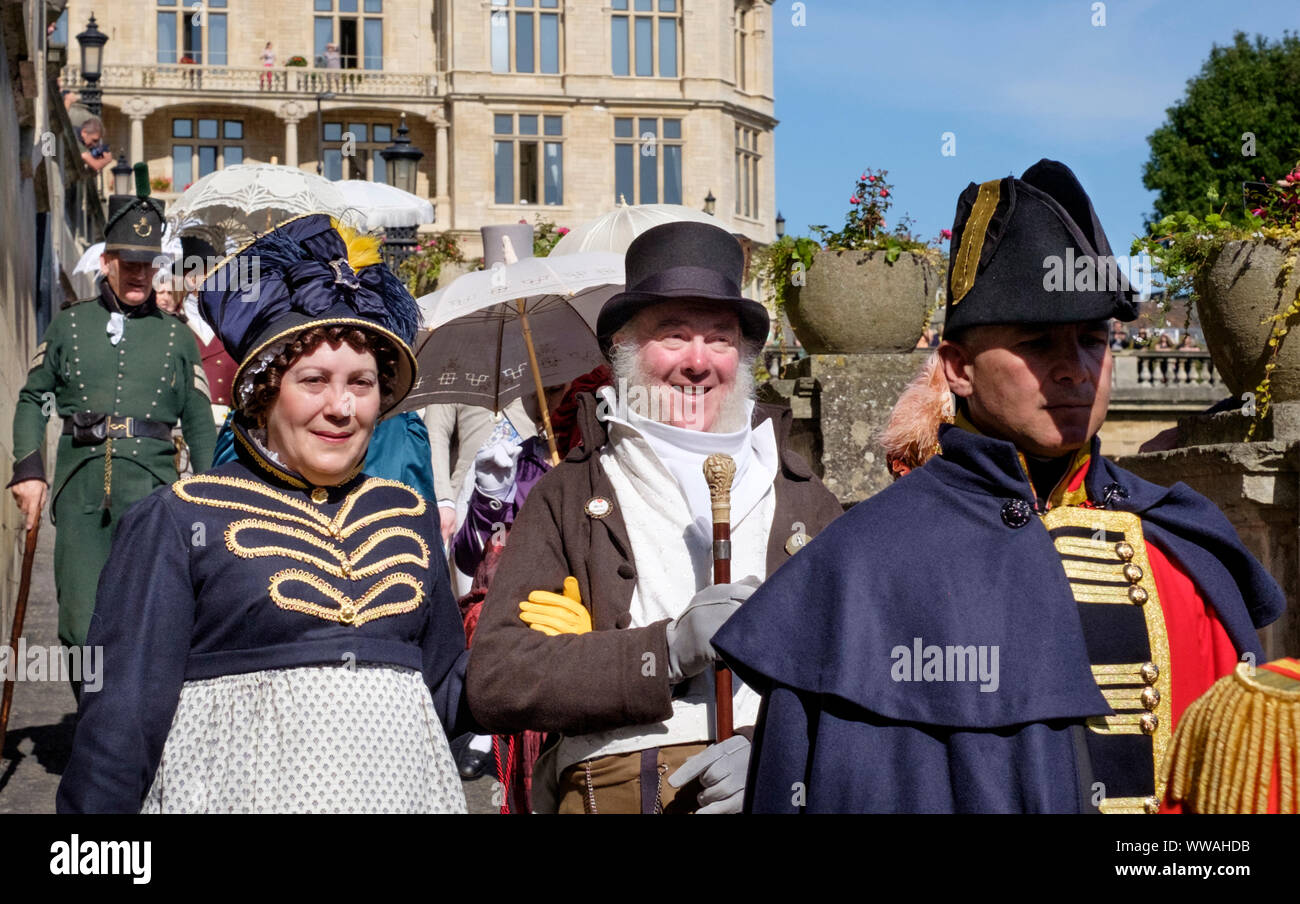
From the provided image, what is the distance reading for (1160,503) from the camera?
3.19 meters

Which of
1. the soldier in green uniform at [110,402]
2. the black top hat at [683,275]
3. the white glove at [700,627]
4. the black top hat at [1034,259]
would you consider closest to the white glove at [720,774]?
the white glove at [700,627]

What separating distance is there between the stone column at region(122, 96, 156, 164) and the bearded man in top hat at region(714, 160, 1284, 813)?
57.1 metres

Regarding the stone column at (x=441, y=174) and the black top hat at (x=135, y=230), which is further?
the stone column at (x=441, y=174)

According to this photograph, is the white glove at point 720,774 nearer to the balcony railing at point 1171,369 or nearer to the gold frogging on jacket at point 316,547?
the gold frogging on jacket at point 316,547

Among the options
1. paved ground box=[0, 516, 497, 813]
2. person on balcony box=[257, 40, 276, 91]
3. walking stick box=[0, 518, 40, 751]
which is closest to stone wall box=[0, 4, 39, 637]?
paved ground box=[0, 516, 497, 813]

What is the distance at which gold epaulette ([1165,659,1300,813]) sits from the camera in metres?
2.31

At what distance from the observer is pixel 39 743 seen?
837 centimetres

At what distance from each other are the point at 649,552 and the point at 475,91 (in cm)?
5476

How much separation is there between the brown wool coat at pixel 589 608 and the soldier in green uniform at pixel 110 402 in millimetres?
3772

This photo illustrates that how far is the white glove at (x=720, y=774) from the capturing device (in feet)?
12.1

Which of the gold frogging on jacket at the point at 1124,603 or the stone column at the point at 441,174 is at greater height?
the stone column at the point at 441,174
